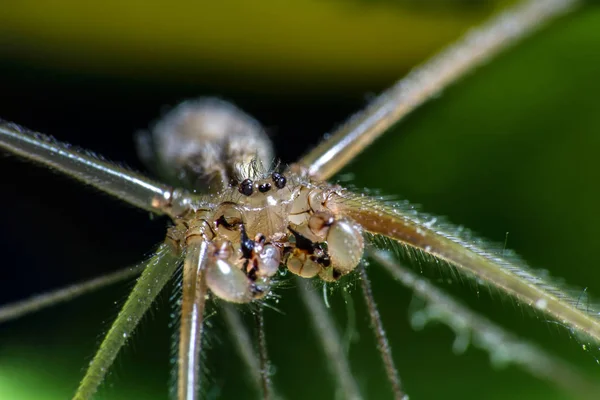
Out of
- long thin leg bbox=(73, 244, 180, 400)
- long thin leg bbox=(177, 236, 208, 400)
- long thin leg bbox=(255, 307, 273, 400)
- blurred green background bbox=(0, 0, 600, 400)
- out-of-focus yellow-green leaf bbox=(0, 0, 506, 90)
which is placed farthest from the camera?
out-of-focus yellow-green leaf bbox=(0, 0, 506, 90)

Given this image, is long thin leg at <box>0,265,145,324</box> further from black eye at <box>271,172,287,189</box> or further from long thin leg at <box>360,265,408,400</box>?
long thin leg at <box>360,265,408,400</box>

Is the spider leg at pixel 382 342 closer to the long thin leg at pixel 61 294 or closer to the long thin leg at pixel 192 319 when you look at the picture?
the long thin leg at pixel 192 319

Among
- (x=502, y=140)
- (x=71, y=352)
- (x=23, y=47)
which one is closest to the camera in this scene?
(x=71, y=352)

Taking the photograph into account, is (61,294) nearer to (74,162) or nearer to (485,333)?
(74,162)

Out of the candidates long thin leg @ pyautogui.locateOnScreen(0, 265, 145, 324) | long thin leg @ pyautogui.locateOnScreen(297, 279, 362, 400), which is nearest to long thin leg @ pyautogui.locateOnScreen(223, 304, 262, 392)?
long thin leg @ pyautogui.locateOnScreen(297, 279, 362, 400)

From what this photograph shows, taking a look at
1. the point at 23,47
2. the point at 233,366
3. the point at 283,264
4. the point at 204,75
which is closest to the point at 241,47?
the point at 204,75

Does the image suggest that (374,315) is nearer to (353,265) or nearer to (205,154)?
(353,265)

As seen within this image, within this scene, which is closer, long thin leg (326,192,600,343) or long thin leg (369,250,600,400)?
long thin leg (326,192,600,343)
